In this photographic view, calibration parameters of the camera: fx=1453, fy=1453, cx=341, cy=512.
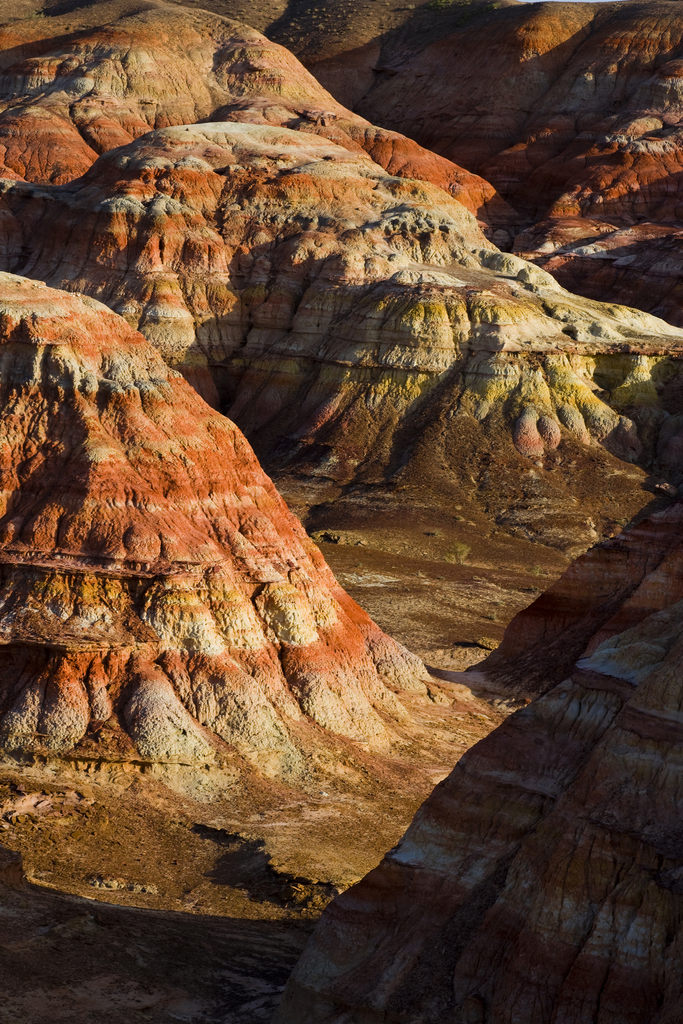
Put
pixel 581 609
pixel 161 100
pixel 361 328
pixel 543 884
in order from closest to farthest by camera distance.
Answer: pixel 543 884 → pixel 581 609 → pixel 361 328 → pixel 161 100

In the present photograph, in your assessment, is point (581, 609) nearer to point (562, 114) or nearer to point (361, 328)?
point (361, 328)

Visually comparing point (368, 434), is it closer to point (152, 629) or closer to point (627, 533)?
point (627, 533)

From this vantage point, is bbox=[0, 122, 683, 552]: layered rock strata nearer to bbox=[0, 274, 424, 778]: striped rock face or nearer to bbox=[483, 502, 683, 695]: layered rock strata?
bbox=[483, 502, 683, 695]: layered rock strata

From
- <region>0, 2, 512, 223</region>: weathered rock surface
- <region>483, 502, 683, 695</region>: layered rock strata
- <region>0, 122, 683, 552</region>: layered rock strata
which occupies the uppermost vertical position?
<region>0, 2, 512, 223</region>: weathered rock surface

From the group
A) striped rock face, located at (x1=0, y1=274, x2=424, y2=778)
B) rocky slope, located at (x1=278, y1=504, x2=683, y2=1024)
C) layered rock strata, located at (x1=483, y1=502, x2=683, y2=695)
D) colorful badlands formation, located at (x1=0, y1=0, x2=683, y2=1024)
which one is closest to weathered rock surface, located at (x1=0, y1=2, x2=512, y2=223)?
colorful badlands formation, located at (x1=0, y1=0, x2=683, y2=1024)

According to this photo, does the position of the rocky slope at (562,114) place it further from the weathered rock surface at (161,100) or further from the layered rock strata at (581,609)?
the layered rock strata at (581,609)

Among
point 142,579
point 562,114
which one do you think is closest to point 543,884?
point 142,579

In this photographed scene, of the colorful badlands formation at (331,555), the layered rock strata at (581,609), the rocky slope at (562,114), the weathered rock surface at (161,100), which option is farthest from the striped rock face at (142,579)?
the weathered rock surface at (161,100)
